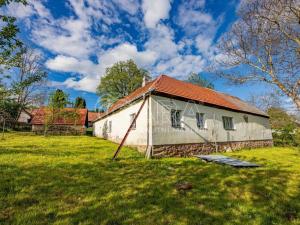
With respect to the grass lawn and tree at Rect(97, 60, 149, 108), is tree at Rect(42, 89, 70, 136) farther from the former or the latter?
the grass lawn

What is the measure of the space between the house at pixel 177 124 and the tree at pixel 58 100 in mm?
10345

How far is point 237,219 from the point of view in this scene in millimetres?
2988

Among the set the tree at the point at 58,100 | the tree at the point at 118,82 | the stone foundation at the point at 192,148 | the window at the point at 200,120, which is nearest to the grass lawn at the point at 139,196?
the stone foundation at the point at 192,148

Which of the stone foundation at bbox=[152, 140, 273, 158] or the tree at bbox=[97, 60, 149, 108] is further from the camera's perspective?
the tree at bbox=[97, 60, 149, 108]

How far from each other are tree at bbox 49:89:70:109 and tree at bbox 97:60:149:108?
9.70 metres

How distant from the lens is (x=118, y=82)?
104ft

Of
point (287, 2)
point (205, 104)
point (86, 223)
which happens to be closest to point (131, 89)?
point (205, 104)

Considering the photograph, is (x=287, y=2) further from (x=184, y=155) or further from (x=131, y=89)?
(x=131, y=89)

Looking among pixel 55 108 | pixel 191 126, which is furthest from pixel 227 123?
pixel 55 108

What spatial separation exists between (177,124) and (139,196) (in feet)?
20.6

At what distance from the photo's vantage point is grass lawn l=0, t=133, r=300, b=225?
2.94 meters

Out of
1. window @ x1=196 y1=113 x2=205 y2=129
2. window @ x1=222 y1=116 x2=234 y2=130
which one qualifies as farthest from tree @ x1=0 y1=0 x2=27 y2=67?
window @ x1=222 y1=116 x2=234 y2=130

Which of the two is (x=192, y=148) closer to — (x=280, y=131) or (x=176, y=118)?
(x=176, y=118)

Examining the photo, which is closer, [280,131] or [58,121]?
[280,131]
